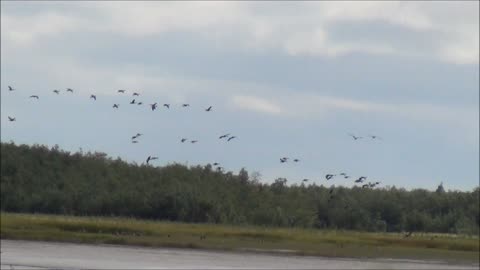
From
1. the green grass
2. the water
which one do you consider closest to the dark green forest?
the green grass

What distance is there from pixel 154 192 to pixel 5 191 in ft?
26.2

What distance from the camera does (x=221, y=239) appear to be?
50.6 meters

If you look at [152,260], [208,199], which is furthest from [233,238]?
[152,260]

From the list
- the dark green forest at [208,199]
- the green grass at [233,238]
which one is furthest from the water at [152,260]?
the dark green forest at [208,199]

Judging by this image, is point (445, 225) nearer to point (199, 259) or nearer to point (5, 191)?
point (5, 191)

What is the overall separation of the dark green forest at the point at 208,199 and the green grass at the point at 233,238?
1228 millimetres

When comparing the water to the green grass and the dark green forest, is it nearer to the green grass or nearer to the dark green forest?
the green grass

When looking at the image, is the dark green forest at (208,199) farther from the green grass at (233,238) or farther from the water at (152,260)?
the water at (152,260)

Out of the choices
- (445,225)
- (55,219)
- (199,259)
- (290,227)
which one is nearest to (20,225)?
(55,219)

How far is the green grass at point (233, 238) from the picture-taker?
46.6 m

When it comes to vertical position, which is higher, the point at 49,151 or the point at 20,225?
the point at 49,151

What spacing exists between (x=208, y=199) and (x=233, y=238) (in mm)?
9865

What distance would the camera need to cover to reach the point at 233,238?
2015 inches

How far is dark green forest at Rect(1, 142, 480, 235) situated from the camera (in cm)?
5694
